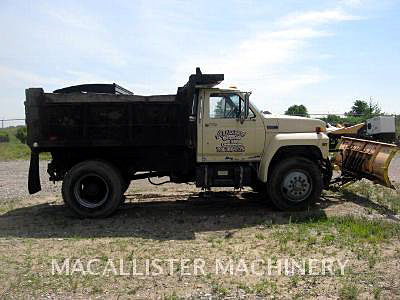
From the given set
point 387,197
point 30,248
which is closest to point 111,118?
point 30,248

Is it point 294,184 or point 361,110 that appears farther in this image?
point 361,110

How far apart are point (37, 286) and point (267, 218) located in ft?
15.0

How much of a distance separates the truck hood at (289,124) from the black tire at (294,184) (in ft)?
2.07

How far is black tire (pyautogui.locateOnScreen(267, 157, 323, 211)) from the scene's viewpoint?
9008 mm

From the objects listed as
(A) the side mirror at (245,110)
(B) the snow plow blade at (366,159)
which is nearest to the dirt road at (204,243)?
(B) the snow plow blade at (366,159)

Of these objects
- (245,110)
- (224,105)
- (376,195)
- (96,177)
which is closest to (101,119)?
(96,177)

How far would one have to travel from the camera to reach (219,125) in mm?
8984

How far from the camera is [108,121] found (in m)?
8.58

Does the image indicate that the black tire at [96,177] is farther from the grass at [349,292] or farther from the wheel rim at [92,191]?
the grass at [349,292]

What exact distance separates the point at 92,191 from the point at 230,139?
113 inches

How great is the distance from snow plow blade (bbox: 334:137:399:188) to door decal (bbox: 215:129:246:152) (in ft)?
9.47

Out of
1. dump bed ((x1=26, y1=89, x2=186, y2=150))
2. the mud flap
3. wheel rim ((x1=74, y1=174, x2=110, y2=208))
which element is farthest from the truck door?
the mud flap

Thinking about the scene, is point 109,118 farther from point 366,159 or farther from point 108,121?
point 366,159

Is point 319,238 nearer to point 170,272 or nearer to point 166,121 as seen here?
point 170,272
